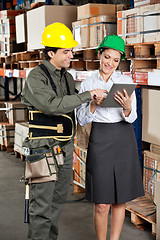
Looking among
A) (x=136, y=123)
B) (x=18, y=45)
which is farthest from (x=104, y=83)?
(x=18, y=45)

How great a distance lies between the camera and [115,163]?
3512 mm

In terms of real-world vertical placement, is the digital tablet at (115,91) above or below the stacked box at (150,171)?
above

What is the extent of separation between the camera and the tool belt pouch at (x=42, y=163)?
11.1 ft

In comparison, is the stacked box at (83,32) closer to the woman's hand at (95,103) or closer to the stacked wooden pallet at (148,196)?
the stacked wooden pallet at (148,196)

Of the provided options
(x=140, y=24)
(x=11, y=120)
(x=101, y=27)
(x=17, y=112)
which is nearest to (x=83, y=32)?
(x=101, y=27)

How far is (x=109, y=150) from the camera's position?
3.50 m

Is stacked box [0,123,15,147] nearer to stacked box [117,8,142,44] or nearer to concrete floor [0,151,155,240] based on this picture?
concrete floor [0,151,155,240]

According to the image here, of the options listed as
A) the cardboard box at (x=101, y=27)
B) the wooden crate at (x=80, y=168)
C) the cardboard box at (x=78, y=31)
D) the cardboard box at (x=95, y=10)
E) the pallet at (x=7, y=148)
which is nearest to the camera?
the cardboard box at (x=101, y=27)

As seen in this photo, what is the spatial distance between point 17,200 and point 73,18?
10.3 ft

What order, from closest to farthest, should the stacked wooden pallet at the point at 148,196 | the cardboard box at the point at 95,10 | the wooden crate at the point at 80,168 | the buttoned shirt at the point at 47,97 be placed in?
the buttoned shirt at the point at 47,97 → the stacked wooden pallet at the point at 148,196 → the cardboard box at the point at 95,10 → the wooden crate at the point at 80,168

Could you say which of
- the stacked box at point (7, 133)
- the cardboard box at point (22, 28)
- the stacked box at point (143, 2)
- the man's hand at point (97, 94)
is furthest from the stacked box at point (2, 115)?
the man's hand at point (97, 94)

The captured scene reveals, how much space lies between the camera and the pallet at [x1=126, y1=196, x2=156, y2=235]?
445cm

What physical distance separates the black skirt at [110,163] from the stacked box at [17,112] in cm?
574

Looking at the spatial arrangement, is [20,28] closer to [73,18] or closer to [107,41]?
[73,18]
